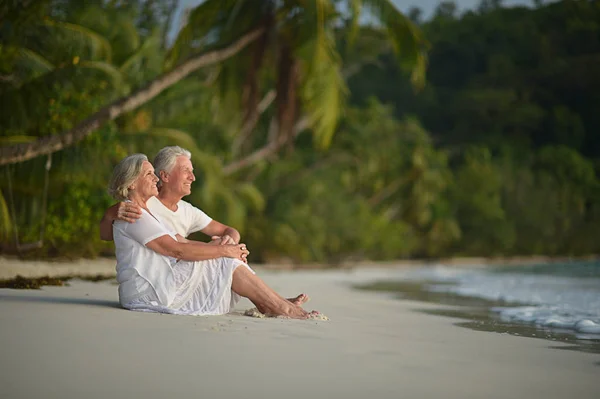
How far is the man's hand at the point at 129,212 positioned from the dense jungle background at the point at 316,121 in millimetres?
5606

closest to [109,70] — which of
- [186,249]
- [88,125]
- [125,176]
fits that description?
[88,125]

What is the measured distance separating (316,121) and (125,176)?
9.44 meters

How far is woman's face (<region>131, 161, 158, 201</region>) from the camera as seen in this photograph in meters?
4.99

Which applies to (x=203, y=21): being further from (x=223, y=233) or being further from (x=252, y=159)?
(x=223, y=233)

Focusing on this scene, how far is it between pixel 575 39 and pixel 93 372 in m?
51.1

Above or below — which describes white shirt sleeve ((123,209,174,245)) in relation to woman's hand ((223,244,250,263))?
above

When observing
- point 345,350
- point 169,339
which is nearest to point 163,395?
point 169,339

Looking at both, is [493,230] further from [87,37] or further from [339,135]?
[87,37]

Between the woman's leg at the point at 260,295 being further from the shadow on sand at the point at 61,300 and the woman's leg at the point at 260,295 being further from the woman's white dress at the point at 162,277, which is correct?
the shadow on sand at the point at 61,300

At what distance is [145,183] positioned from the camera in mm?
4992

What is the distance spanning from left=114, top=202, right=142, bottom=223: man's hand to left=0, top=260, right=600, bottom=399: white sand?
0.57 metres

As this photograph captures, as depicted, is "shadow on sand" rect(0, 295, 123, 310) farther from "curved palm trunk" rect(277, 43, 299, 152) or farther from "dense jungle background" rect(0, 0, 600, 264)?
"curved palm trunk" rect(277, 43, 299, 152)

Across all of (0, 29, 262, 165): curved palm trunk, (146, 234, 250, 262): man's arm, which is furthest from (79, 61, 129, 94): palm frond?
(146, 234, 250, 262): man's arm

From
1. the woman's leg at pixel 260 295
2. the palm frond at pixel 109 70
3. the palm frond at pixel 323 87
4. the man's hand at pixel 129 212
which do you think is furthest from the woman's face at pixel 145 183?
the palm frond at pixel 323 87
